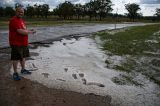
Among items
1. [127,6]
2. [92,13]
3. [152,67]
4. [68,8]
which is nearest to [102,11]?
[92,13]

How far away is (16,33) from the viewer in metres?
7.39

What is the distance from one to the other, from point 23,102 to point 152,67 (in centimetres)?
576

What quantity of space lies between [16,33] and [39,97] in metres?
2.15

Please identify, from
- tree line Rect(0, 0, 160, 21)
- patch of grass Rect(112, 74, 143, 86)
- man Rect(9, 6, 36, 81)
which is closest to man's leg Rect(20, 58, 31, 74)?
man Rect(9, 6, 36, 81)

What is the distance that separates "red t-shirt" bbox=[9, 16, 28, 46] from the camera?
23.8 feet

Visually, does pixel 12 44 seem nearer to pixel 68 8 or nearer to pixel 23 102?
pixel 23 102

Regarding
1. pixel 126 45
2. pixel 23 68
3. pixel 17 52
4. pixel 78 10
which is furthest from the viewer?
pixel 78 10

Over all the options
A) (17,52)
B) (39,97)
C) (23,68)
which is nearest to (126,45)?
(23,68)

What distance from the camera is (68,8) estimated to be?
105 meters

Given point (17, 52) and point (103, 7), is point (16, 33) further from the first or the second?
point (103, 7)

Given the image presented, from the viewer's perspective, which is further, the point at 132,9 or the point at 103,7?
the point at 132,9

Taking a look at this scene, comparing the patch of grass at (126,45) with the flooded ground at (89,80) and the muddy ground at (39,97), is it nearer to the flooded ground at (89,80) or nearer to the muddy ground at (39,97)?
the flooded ground at (89,80)

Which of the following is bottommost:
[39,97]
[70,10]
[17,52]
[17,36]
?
[39,97]

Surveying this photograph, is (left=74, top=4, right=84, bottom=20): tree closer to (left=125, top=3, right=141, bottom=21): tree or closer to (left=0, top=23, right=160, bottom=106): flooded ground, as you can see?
(left=125, top=3, right=141, bottom=21): tree
